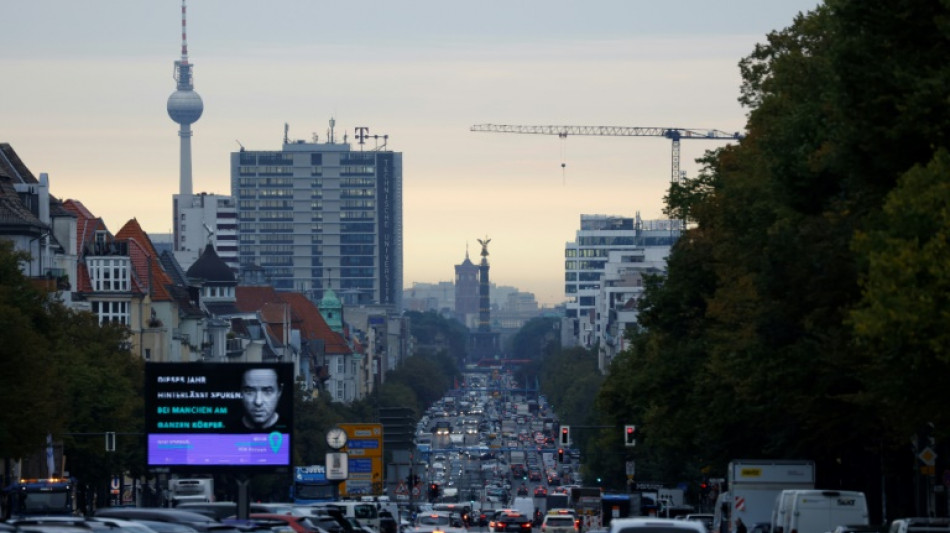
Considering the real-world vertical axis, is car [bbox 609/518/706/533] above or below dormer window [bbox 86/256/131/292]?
below

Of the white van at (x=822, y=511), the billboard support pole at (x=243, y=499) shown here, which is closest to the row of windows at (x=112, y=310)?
the billboard support pole at (x=243, y=499)

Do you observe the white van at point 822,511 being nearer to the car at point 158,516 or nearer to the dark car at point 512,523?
the car at point 158,516

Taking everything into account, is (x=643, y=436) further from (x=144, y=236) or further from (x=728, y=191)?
(x=144, y=236)

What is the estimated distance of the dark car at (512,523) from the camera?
85.1 meters

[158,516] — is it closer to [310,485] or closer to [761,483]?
[761,483]

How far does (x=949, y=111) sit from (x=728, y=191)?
Result: 28.4 m

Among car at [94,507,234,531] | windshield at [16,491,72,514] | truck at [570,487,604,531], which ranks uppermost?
car at [94,507,234,531]

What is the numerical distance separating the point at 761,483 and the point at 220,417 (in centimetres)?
1608

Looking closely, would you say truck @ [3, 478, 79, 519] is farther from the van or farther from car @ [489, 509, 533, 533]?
the van

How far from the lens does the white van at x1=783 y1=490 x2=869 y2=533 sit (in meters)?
47.6

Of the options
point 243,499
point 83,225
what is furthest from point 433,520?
point 83,225

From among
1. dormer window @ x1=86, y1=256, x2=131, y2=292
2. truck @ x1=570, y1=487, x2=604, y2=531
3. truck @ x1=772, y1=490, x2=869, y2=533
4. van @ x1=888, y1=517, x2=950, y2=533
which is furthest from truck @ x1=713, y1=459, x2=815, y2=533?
dormer window @ x1=86, y1=256, x2=131, y2=292

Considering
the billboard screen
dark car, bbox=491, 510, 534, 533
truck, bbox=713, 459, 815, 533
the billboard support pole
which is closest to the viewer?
the billboard support pole

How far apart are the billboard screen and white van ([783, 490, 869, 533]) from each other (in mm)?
13644
